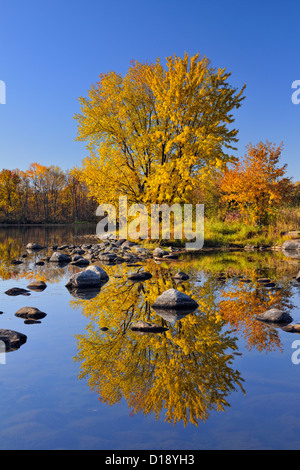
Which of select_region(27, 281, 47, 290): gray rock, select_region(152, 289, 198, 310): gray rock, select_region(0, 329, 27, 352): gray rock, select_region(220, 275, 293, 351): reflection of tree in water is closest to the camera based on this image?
select_region(0, 329, 27, 352): gray rock

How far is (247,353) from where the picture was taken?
5.02 metres

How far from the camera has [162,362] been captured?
15.1 ft

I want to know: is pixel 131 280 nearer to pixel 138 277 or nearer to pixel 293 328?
pixel 138 277

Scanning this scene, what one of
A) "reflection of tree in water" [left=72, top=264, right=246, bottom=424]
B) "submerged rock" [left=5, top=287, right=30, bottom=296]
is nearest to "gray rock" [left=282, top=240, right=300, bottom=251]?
"reflection of tree in water" [left=72, top=264, right=246, bottom=424]

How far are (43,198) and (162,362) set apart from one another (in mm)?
75163

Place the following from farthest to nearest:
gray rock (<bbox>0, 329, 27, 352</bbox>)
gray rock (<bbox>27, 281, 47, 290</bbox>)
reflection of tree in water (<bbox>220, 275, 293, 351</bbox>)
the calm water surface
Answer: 1. gray rock (<bbox>27, 281, 47, 290</bbox>)
2. reflection of tree in water (<bbox>220, 275, 293, 351</bbox>)
3. gray rock (<bbox>0, 329, 27, 352</bbox>)
4. the calm water surface

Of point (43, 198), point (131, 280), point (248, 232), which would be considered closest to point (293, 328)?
point (131, 280)

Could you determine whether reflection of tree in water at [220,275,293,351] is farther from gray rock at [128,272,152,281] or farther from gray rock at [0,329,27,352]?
gray rock at [0,329,27,352]

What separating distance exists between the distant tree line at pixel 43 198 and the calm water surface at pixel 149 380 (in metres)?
65.3

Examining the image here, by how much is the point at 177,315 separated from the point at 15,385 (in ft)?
11.7

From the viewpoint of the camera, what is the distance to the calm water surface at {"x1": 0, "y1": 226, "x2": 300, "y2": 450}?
3.10 metres

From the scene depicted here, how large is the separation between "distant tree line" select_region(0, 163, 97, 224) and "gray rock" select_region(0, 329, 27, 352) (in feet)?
217

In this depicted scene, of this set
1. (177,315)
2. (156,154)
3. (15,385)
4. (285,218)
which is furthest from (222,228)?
(15,385)
